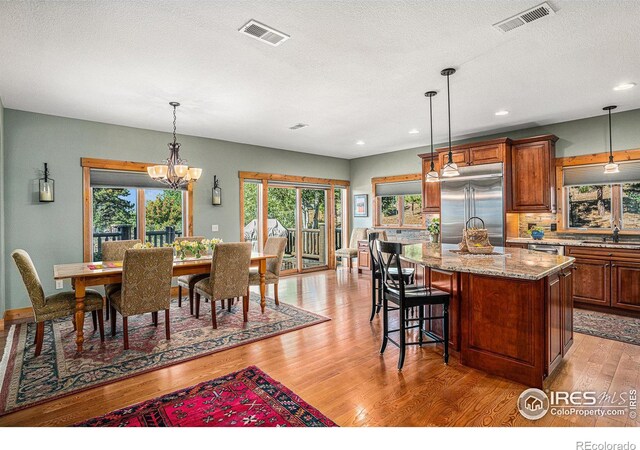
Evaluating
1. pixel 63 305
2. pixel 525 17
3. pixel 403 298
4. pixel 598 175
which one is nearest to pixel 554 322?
pixel 403 298

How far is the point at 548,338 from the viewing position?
254 centimetres

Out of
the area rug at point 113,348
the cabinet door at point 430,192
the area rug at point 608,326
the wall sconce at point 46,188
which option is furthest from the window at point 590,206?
the wall sconce at point 46,188

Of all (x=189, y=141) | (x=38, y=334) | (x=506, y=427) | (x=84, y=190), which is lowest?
(x=506, y=427)

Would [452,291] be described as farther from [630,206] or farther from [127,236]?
[127,236]

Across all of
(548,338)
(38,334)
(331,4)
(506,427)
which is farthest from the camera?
(38,334)

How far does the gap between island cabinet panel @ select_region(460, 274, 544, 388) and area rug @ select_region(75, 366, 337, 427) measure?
4.62 ft

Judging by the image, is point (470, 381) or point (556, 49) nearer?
point (470, 381)

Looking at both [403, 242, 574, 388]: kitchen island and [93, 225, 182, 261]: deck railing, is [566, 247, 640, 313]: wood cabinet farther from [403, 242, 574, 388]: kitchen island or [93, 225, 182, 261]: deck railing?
[93, 225, 182, 261]: deck railing

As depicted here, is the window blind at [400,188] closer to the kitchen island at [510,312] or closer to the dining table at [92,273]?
the kitchen island at [510,312]

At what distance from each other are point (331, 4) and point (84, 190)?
4482mm

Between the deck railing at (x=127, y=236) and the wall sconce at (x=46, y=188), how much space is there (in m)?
0.79

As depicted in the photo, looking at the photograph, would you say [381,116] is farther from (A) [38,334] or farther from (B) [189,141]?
(A) [38,334]

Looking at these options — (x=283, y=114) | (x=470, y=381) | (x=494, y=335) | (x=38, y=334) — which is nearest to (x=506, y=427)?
(x=470, y=381)

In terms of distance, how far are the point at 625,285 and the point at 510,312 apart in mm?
2876
